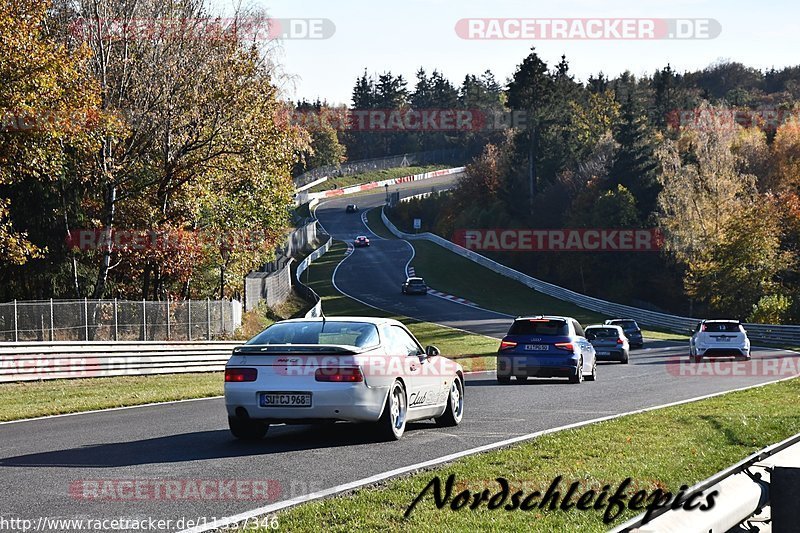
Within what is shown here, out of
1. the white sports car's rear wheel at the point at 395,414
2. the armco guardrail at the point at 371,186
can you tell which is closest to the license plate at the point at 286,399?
the white sports car's rear wheel at the point at 395,414

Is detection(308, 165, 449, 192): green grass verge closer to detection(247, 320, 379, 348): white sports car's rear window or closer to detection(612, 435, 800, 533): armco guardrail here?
detection(247, 320, 379, 348): white sports car's rear window

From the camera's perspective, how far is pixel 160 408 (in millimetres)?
18828

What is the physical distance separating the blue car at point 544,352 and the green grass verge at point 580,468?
781 cm

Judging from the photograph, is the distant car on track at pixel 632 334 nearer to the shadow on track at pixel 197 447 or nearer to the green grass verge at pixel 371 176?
the shadow on track at pixel 197 447

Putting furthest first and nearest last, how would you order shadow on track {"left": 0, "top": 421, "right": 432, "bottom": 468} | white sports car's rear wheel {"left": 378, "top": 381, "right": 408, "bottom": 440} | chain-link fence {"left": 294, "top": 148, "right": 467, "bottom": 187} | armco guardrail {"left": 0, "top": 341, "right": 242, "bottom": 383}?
chain-link fence {"left": 294, "top": 148, "right": 467, "bottom": 187} < armco guardrail {"left": 0, "top": 341, "right": 242, "bottom": 383} < white sports car's rear wheel {"left": 378, "top": 381, "right": 408, "bottom": 440} < shadow on track {"left": 0, "top": 421, "right": 432, "bottom": 468}

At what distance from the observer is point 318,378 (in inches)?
489

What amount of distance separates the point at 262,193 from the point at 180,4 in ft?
29.2

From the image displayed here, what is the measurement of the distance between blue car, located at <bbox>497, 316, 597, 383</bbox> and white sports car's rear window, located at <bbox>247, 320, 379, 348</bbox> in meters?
11.9

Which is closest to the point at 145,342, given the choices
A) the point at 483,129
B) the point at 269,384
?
the point at 269,384

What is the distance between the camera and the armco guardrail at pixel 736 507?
16.6ft

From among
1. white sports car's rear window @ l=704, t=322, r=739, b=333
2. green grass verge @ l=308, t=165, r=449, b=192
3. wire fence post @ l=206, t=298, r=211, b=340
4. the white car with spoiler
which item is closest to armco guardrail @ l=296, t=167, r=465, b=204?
green grass verge @ l=308, t=165, r=449, b=192

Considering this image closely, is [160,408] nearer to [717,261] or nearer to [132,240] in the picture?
[132,240]

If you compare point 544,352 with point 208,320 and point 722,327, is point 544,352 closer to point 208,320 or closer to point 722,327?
point 722,327

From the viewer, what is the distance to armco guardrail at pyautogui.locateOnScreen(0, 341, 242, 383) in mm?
25234
